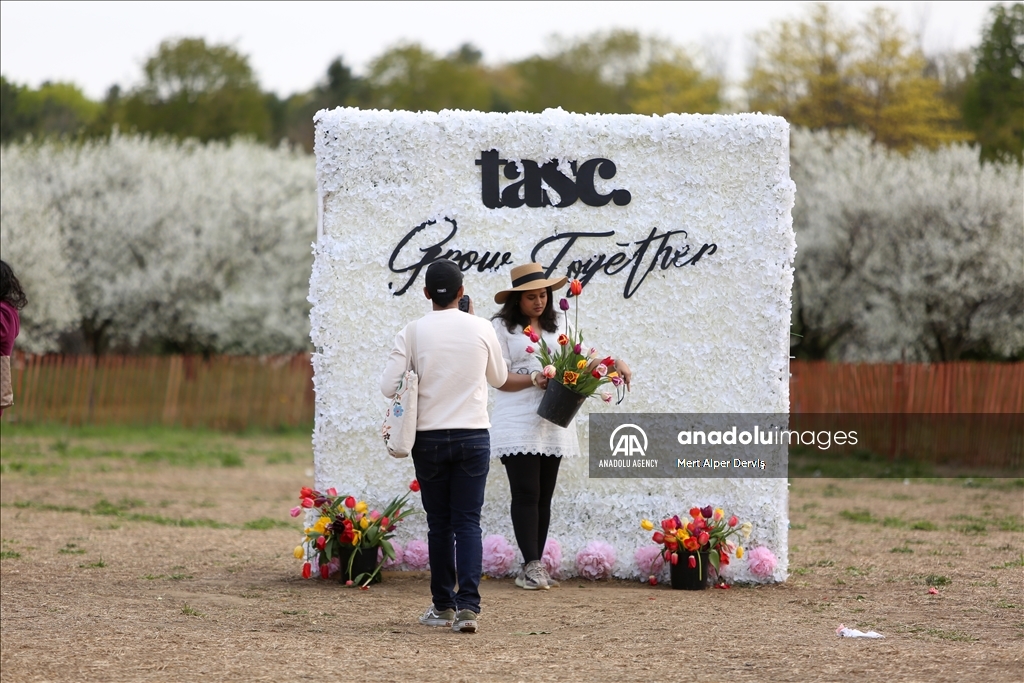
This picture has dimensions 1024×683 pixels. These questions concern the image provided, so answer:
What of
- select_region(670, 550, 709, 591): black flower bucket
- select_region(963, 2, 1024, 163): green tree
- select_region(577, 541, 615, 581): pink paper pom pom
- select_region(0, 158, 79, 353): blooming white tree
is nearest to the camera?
select_region(670, 550, 709, 591): black flower bucket

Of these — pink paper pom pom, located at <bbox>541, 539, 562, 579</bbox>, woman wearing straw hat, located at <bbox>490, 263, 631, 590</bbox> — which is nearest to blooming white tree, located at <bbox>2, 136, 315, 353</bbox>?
pink paper pom pom, located at <bbox>541, 539, 562, 579</bbox>

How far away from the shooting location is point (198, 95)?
41875 mm

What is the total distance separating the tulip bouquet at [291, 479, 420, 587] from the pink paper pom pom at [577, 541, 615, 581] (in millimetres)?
1128

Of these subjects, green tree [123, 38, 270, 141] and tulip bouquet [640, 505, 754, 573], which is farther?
green tree [123, 38, 270, 141]

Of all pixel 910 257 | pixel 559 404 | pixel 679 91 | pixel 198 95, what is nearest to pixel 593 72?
pixel 679 91

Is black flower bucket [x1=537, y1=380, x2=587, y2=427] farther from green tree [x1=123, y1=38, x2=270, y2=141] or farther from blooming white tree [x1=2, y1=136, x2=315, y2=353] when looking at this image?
green tree [x1=123, y1=38, x2=270, y2=141]

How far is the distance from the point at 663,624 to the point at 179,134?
3695 cm

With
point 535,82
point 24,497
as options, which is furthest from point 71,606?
point 535,82

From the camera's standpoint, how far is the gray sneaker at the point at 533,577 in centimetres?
694

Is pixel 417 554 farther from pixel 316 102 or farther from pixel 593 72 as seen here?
pixel 593 72

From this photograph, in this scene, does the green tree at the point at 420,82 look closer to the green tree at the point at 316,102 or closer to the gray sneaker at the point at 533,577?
the green tree at the point at 316,102

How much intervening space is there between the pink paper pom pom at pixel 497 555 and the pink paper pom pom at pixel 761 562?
1.49m

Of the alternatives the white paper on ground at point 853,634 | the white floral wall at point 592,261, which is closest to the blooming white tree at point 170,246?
the white floral wall at point 592,261

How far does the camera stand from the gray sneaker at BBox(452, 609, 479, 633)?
5625mm
